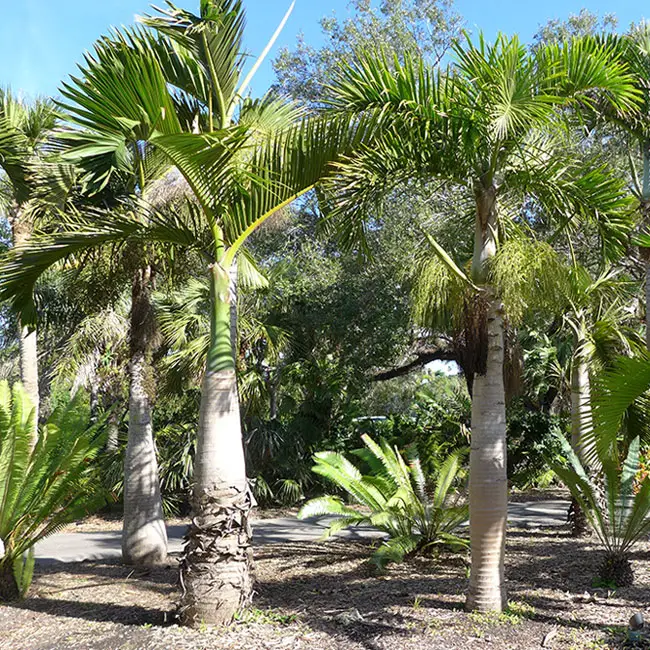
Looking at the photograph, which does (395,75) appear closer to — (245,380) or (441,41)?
(245,380)

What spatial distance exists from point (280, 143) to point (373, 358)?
8.73 meters

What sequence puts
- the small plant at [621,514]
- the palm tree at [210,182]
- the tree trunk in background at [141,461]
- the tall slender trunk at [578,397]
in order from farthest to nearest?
the tall slender trunk at [578,397] < the tree trunk in background at [141,461] < the small plant at [621,514] < the palm tree at [210,182]

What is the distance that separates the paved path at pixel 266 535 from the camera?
31.1ft

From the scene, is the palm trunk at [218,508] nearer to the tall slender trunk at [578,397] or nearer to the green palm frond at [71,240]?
the green palm frond at [71,240]

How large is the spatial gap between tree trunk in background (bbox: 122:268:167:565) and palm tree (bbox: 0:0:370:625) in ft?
8.01

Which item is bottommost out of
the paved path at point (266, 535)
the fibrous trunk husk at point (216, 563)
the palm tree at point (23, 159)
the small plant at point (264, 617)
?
the paved path at point (266, 535)

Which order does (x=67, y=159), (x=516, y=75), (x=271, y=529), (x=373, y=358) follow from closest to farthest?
(x=67, y=159) < (x=516, y=75) < (x=271, y=529) < (x=373, y=358)

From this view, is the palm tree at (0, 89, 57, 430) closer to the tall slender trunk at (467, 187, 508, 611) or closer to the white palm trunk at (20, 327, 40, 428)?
the white palm trunk at (20, 327, 40, 428)

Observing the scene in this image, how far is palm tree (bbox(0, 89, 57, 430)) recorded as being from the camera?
7.50m

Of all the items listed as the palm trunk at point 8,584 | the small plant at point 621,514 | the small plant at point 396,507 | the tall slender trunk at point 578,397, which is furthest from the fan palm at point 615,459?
the palm trunk at point 8,584

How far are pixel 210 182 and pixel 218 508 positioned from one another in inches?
94.7

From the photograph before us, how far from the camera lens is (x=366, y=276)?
13.1 m

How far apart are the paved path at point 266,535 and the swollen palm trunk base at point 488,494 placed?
186 inches

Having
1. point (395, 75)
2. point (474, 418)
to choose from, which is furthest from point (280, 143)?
point (474, 418)
